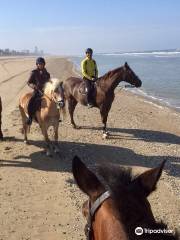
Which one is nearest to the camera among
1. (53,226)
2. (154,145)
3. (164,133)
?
(53,226)

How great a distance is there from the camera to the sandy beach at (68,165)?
6500 mm

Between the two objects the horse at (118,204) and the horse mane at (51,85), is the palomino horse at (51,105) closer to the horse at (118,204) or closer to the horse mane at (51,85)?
the horse mane at (51,85)

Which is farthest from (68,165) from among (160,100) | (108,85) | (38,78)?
(160,100)

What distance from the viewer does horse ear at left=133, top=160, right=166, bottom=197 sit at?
221 centimetres

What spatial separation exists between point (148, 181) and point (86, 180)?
0.36 m

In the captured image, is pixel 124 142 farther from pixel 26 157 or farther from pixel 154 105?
pixel 154 105

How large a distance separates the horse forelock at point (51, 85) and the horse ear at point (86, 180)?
278 inches

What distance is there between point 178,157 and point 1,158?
176 inches

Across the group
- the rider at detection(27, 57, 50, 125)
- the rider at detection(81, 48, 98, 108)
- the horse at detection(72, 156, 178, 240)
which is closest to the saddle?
the rider at detection(81, 48, 98, 108)

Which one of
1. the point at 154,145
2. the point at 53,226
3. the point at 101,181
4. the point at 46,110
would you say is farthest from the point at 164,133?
the point at 101,181

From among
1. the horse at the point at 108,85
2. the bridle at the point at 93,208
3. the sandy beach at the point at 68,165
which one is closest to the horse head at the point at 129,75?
the horse at the point at 108,85

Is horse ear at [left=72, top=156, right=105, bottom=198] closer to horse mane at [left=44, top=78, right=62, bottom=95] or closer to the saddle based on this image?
horse mane at [left=44, top=78, right=62, bottom=95]

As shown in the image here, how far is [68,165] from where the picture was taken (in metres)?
9.19

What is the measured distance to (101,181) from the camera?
2236 millimetres
